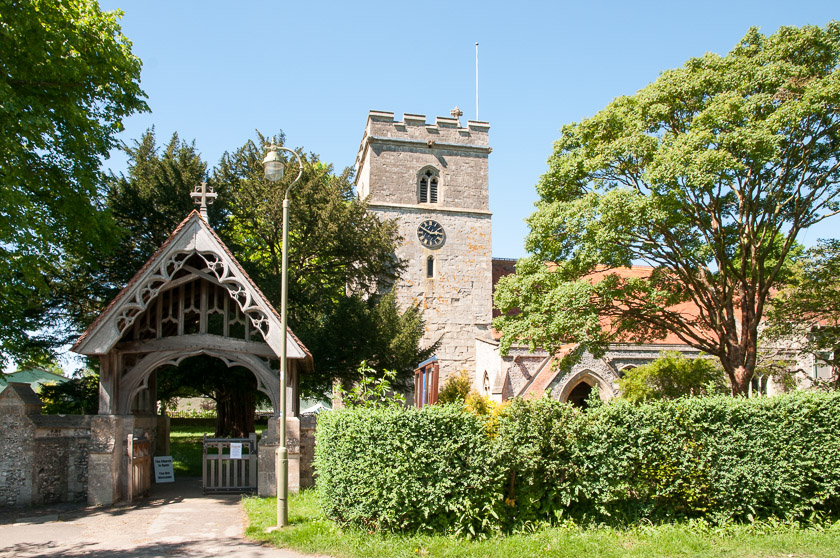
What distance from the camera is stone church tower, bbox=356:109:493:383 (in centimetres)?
3378

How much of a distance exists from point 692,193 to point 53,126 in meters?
15.5

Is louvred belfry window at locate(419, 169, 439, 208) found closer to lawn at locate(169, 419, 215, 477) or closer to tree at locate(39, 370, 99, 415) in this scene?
lawn at locate(169, 419, 215, 477)

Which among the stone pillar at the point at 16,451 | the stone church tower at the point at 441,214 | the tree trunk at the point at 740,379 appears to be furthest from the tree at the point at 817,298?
the stone pillar at the point at 16,451

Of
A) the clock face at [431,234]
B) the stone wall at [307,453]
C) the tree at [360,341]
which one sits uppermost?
the clock face at [431,234]

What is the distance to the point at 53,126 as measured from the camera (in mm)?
14484

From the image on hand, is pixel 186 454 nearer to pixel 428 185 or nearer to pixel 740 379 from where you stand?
pixel 740 379

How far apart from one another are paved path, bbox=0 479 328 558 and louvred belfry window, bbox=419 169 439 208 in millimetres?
24271

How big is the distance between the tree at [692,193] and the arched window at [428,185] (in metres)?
16.1

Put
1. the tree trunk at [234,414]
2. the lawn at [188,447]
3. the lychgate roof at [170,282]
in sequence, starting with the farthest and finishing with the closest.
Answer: the tree trunk at [234,414], the lawn at [188,447], the lychgate roof at [170,282]

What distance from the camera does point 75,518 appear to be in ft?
36.1

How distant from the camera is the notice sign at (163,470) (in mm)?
16141

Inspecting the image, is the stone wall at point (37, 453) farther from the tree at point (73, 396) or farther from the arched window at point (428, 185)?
the arched window at point (428, 185)

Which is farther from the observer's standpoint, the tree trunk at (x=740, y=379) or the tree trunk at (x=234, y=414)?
the tree trunk at (x=234, y=414)

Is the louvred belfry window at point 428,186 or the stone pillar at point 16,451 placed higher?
the louvred belfry window at point 428,186
